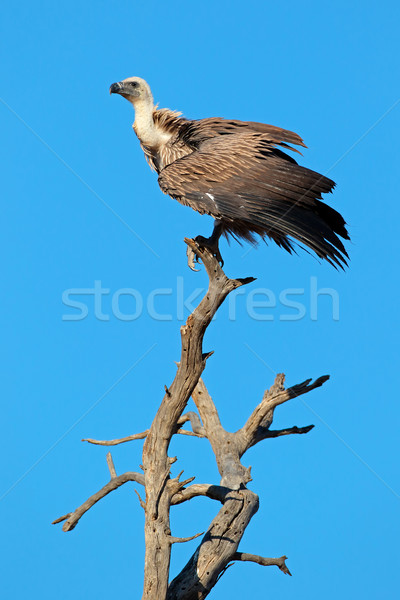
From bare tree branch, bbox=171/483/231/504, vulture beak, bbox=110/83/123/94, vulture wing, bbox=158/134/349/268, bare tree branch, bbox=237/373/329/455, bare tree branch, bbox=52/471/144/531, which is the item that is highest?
vulture beak, bbox=110/83/123/94

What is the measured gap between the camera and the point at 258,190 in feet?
21.5

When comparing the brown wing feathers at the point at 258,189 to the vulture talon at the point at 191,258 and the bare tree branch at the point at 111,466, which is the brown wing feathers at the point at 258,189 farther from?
the bare tree branch at the point at 111,466

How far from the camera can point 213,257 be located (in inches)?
239

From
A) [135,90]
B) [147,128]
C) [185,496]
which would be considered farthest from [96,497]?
[135,90]

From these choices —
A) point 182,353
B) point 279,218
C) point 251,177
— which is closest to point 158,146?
point 251,177

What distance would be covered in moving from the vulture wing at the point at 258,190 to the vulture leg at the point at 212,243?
16 cm

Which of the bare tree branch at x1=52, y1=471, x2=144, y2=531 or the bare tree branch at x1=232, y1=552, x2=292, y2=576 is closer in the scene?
the bare tree branch at x1=52, y1=471, x2=144, y2=531

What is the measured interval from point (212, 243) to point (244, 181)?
2.18ft

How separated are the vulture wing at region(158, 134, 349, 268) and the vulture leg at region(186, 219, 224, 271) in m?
0.16

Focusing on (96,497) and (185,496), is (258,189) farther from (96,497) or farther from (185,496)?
(96,497)

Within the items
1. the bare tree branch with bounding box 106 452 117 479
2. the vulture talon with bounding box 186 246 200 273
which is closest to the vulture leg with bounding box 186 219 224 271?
the vulture talon with bounding box 186 246 200 273

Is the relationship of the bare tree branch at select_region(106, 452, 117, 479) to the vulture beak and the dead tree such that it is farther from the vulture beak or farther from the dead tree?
the vulture beak

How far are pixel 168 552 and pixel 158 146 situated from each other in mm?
3875

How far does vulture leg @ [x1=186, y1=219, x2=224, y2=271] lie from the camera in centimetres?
620
